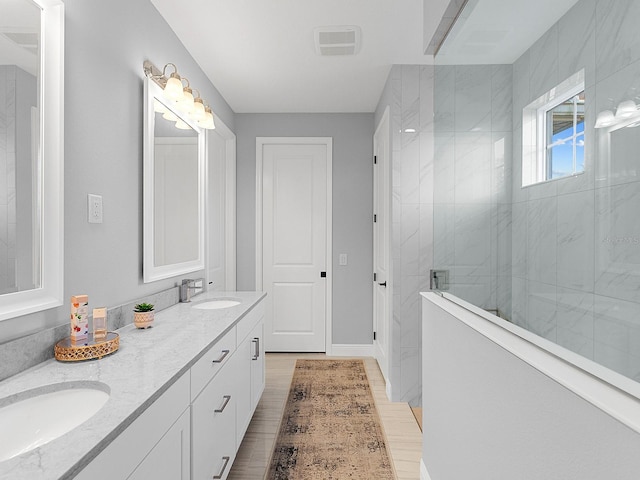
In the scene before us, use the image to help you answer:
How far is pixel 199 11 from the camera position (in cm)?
212

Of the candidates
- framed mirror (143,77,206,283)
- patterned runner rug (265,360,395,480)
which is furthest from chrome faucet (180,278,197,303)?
patterned runner rug (265,360,395,480)

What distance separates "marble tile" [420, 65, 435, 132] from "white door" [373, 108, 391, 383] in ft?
1.02

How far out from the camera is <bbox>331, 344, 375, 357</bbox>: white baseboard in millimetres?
3879

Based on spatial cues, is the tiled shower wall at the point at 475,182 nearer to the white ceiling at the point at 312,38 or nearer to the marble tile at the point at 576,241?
the white ceiling at the point at 312,38

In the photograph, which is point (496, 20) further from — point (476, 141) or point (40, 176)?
point (40, 176)

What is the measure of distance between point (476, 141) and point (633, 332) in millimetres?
894

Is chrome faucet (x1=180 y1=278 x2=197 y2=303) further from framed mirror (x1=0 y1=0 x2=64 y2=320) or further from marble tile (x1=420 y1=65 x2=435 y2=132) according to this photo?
marble tile (x1=420 y1=65 x2=435 y2=132)

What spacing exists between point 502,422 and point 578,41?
99cm

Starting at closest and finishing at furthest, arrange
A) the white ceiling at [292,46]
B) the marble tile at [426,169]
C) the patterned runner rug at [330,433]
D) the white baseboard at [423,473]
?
1. the white baseboard at [423,473]
2. the patterned runner rug at [330,433]
3. the white ceiling at [292,46]
4. the marble tile at [426,169]

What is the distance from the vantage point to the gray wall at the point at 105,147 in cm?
141

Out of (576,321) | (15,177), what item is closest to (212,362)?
(15,177)

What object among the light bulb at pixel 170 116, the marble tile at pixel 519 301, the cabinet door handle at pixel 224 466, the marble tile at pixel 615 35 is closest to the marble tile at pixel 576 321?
the marble tile at pixel 519 301

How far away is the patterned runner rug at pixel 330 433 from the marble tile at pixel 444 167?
145cm

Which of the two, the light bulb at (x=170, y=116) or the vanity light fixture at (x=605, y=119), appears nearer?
the vanity light fixture at (x=605, y=119)
